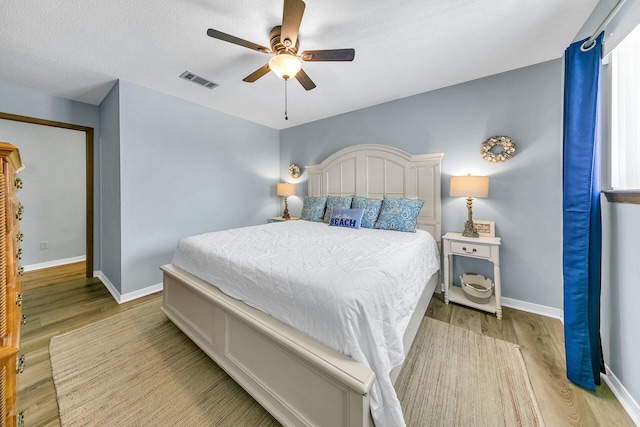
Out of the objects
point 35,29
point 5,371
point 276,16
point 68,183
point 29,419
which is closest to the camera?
point 5,371

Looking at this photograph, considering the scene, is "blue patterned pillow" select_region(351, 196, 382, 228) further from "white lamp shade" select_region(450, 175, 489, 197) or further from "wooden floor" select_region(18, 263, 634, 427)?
"wooden floor" select_region(18, 263, 634, 427)

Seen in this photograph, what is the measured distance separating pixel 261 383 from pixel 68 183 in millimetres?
5290

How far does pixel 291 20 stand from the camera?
1.55 m

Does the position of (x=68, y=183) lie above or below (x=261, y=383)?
above

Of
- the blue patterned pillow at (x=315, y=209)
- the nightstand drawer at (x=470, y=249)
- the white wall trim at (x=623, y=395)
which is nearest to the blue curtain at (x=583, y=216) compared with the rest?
the white wall trim at (x=623, y=395)

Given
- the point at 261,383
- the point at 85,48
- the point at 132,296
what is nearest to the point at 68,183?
the point at 132,296

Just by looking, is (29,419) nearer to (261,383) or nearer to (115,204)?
(261,383)

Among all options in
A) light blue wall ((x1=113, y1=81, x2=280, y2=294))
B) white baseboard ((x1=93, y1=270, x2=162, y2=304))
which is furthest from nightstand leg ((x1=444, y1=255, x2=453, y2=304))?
white baseboard ((x1=93, y1=270, x2=162, y2=304))

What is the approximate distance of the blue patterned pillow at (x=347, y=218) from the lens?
2897 millimetres

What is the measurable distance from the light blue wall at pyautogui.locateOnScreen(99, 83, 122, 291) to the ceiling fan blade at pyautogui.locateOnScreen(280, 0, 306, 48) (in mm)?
2314

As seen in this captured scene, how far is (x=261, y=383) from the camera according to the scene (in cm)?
136

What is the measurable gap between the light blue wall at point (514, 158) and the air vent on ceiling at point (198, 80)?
101 inches

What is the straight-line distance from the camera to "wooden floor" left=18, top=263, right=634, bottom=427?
52.9 inches

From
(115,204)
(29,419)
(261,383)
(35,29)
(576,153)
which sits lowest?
(29,419)
